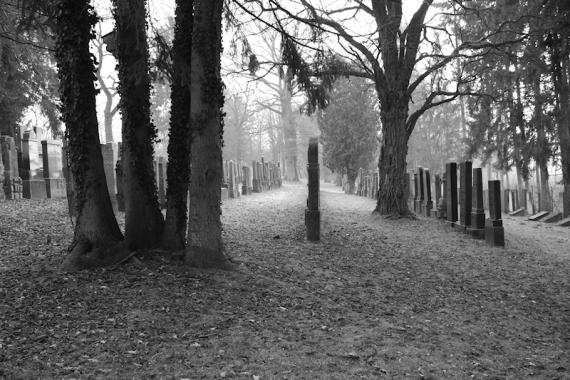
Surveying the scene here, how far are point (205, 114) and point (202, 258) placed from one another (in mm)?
1735

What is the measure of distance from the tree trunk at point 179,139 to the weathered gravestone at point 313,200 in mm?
3288

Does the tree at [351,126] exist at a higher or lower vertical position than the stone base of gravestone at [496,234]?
higher

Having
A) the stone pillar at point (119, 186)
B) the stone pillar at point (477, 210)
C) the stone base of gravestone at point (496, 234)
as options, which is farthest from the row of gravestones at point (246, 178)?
the stone base of gravestone at point (496, 234)

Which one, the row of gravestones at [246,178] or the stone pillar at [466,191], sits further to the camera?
the row of gravestones at [246,178]

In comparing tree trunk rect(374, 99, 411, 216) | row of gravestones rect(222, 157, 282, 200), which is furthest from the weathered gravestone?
row of gravestones rect(222, 157, 282, 200)

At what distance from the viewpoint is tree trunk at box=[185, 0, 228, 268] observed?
5492mm

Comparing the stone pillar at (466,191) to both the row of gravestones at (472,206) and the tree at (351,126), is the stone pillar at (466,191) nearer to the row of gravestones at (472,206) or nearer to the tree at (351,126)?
the row of gravestones at (472,206)

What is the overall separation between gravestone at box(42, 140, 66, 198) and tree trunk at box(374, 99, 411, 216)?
32.3 feet

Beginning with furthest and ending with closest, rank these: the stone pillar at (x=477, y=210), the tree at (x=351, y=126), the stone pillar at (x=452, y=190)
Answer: the tree at (x=351, y=126) → the stone pillar at (x=452, y=190) → the stone pillar at (x=477, y=210)

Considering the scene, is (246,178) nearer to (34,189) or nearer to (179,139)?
(34,189)

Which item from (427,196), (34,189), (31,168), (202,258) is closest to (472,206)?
(427,196)

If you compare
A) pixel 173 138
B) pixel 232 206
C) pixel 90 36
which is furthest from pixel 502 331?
pixel 232 206

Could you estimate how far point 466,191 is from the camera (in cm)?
1053

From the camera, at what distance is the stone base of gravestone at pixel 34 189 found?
13.9 m
